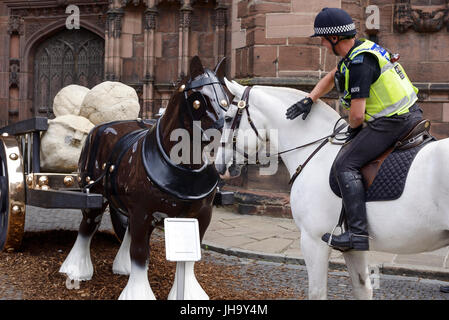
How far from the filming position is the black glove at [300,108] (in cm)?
305

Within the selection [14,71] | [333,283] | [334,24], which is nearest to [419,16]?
[333,283]

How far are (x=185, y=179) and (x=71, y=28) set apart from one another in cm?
1013

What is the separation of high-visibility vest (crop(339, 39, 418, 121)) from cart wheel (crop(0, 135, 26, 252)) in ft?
10.6

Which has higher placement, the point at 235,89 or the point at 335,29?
the point at 335,29

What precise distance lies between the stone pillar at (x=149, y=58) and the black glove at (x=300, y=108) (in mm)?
8274

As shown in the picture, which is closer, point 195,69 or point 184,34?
point 195,69

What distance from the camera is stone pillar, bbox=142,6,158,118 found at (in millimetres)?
11094

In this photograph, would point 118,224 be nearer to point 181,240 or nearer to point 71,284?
point 71,284

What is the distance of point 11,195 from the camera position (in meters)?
4.43

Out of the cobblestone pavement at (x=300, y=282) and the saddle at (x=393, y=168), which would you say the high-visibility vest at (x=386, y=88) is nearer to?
the saddle at (x=393, y=168)

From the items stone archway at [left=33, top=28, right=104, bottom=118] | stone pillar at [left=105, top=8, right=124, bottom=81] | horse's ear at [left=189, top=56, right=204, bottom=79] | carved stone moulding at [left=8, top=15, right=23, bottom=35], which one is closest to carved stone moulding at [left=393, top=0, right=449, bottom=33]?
stone pillar at [left=105, top=8, right=124, bottom=81]

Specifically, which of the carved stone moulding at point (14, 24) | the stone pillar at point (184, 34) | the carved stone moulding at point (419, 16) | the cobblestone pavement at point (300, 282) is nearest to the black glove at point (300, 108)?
the cobblestone pavement at point (300, 282)

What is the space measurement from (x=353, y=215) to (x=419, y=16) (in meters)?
7.28

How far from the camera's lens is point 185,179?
10.8 ft
